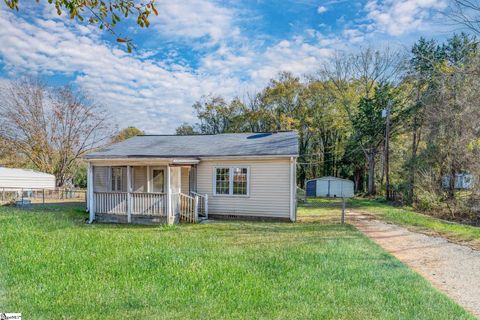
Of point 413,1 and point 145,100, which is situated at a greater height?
point 413,1

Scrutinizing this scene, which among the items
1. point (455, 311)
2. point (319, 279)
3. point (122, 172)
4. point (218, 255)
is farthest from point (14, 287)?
point (122, 172)

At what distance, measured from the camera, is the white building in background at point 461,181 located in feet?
47.3

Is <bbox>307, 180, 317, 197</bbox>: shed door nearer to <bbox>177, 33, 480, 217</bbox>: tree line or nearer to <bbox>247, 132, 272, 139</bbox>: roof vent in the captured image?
<bbox>177, 33, 480, 217</bbox>: tree line

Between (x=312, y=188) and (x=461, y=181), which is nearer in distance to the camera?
(x=461, y=181)

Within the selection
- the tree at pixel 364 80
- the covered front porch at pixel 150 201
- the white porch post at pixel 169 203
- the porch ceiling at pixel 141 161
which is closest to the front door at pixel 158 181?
the covered front porch at pixel 150 201

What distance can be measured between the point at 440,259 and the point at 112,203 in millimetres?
10859

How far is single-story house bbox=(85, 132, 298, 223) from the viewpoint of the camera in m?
12.2

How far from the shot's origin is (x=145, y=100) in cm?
1454

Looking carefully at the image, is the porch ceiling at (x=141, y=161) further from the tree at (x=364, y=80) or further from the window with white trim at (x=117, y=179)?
the tree at (x=364, y=80)

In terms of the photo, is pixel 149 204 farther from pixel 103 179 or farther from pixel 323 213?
pixel 323 213

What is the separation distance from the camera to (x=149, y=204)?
12.1 meters

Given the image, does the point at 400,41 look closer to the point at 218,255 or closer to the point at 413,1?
the point at 413,1

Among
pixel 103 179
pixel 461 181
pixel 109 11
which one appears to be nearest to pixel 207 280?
pixel 109 11

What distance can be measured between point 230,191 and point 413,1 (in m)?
9.18
